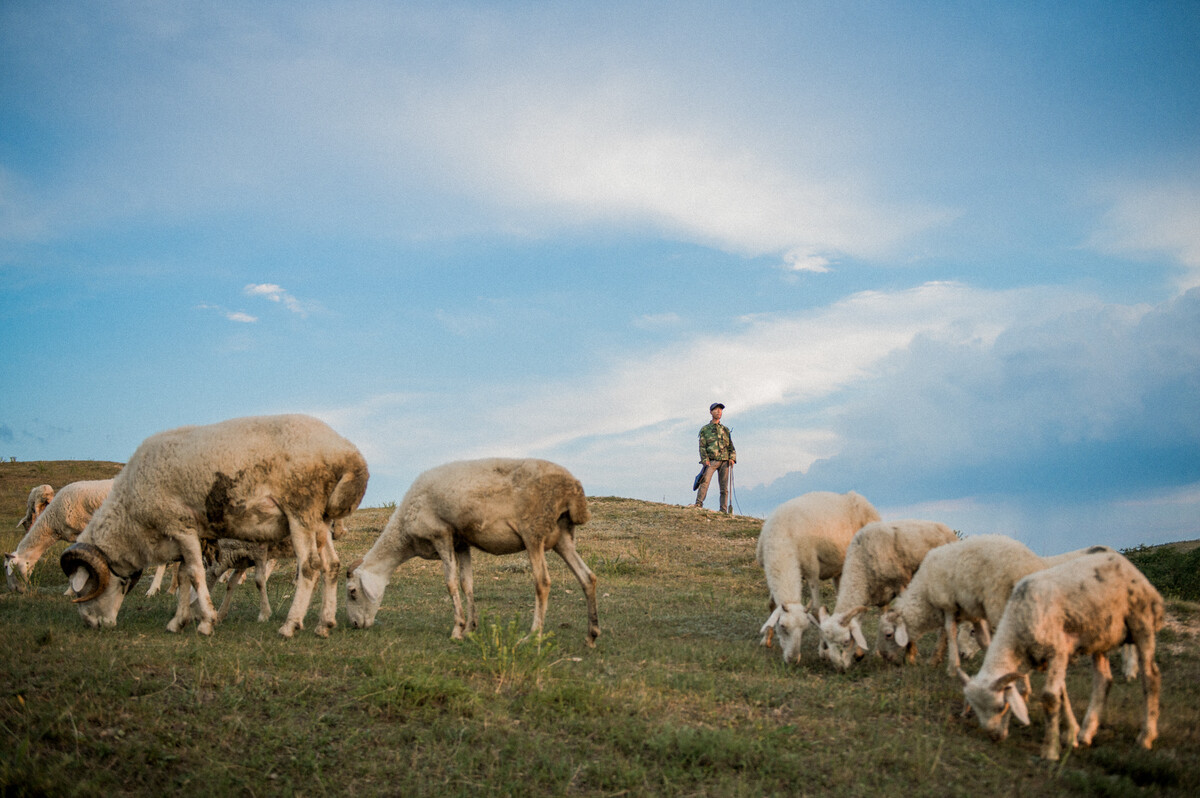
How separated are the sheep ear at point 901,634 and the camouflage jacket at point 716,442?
1745 centimetres

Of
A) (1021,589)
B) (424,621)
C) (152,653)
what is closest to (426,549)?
(424,621)

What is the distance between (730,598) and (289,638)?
8426 millimetres

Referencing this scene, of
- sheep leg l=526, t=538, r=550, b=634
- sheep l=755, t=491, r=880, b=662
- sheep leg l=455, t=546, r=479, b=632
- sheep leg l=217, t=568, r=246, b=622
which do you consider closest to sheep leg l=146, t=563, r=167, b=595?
sheep leg l=217, t=568, r=246, b=622

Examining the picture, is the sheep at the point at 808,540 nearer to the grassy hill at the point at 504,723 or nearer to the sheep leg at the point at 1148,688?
the grassy hill at the point at 504,723

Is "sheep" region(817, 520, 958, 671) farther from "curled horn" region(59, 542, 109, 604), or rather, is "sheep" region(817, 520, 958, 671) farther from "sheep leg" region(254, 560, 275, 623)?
"curled horn" region(59, 542, 109, 604)

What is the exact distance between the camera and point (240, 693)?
23.1ft

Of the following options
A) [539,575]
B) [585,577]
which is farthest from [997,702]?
[539,575]

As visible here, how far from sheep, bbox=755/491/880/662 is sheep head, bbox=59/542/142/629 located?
890 centimetres

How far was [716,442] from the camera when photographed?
88.2 ft

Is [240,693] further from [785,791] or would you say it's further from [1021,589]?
[1021,589]

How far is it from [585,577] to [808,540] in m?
3.75

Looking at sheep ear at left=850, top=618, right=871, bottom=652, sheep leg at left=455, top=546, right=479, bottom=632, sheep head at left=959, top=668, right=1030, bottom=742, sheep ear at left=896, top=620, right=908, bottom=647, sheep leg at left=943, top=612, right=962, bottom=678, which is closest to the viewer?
sheep head at left=959, top=668, right=1030, bottom=742

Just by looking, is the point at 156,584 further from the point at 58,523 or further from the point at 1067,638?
the point at 1067,638

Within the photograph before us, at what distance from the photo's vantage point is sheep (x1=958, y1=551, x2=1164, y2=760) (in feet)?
22.9
